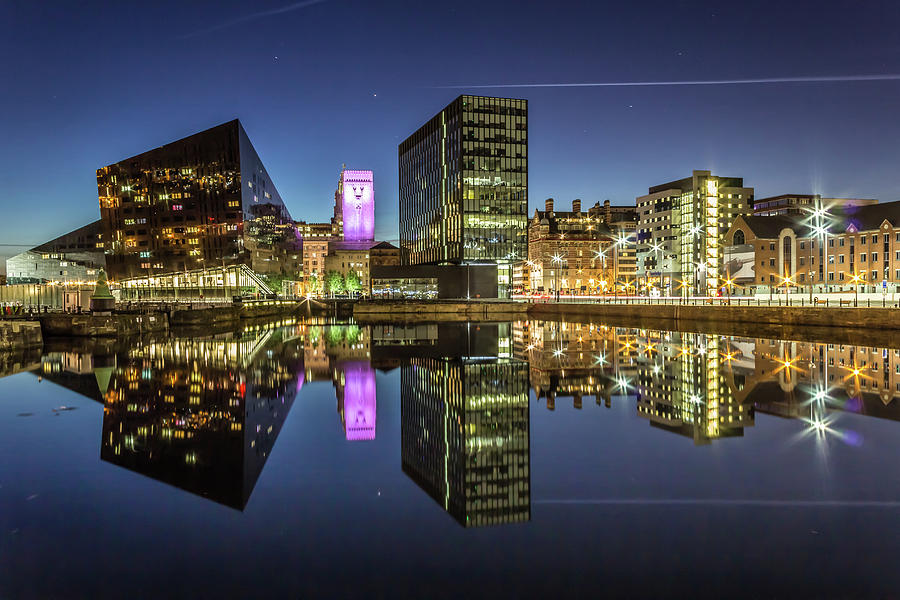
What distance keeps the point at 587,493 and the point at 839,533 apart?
297 centimetres

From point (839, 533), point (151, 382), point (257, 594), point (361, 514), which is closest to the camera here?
point (257, 594)

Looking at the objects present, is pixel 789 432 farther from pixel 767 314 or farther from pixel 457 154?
pixel 457 154

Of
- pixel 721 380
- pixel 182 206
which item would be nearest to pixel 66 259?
pixel 182 206

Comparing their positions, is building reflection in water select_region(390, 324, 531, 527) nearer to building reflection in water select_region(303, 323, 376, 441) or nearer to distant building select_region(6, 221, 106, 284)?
building reflection in water select_region(303, 323, 376, 441)

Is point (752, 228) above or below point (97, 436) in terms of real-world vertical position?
above

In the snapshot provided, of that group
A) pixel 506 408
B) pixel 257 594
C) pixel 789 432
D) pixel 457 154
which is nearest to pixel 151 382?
pixel 506 408

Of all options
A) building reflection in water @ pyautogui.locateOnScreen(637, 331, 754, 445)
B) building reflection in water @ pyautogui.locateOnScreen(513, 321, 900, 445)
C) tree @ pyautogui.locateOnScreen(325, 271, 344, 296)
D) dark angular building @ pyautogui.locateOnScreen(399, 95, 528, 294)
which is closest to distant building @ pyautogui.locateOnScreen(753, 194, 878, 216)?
dark angular building @ pyautogui.locateOnScreen(399, 95, 528, 294)

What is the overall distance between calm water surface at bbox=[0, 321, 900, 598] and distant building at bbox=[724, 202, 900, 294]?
6889 centimetres

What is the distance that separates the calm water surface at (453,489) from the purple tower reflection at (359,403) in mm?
120

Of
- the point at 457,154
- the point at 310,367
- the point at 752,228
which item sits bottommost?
the point at 310,367

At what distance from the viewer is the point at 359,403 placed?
16641 mm

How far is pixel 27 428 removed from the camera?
13023mm

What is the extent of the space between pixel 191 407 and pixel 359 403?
4.34 metres

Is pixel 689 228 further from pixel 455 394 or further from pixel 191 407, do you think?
pixel 191 407
